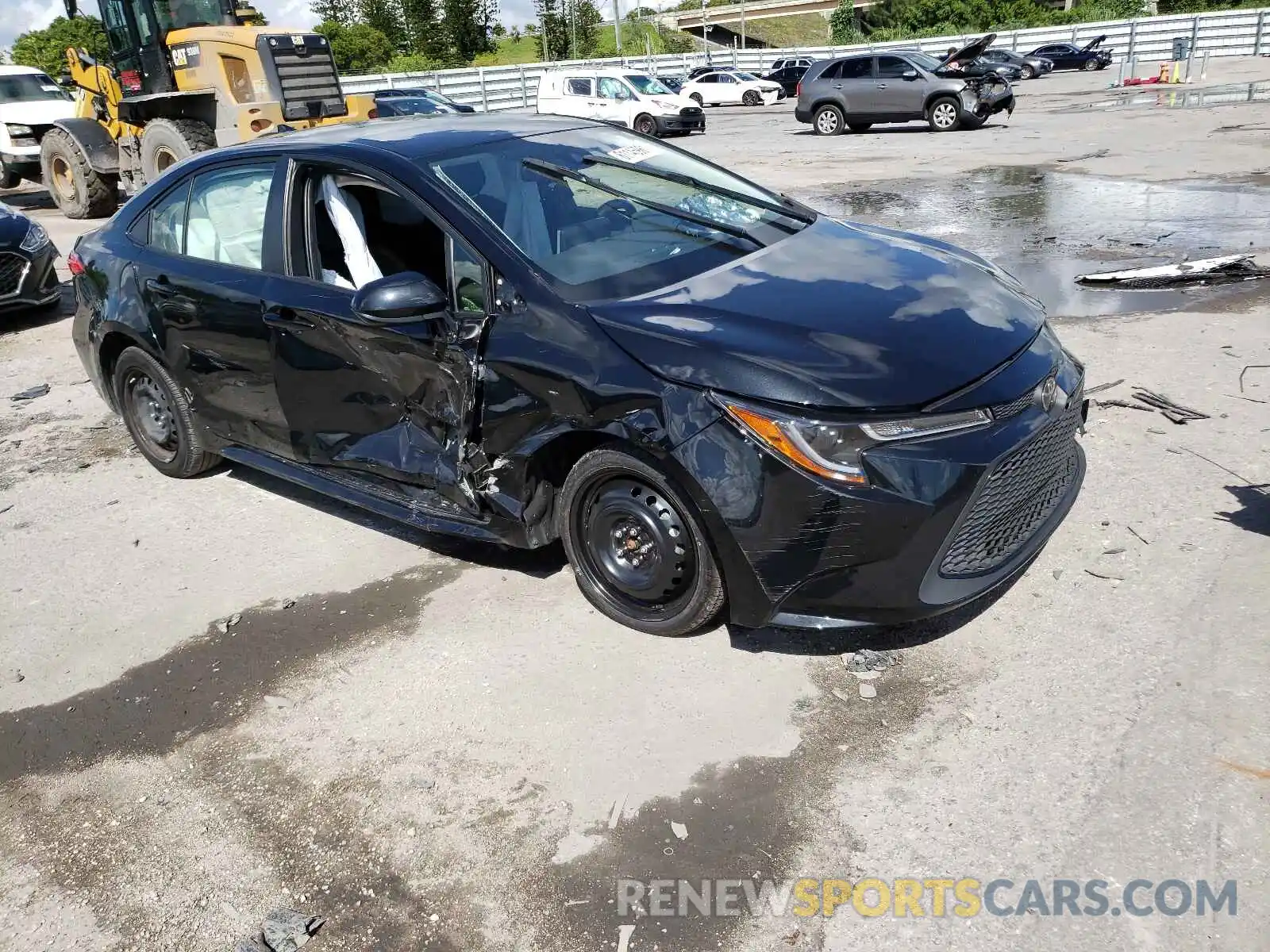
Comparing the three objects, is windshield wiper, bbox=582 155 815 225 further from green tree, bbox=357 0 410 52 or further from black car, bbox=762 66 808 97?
green tree, bbox=357 0 410 52

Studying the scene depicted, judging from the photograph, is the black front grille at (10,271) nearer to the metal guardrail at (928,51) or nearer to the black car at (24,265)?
the black car at (24,265)

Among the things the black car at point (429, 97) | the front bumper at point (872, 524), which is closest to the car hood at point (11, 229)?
the front bumper at point (872, 524)

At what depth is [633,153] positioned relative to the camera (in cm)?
471

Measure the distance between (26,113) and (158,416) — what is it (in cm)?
1496

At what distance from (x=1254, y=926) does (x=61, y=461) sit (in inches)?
234

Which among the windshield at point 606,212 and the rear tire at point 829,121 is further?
the rear tire at point 829,121

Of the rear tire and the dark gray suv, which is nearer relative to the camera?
the dark gray suv

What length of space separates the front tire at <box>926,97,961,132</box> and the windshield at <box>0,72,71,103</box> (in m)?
16.4

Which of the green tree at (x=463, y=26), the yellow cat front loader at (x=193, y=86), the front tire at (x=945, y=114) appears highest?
the green tree at (x=463, y=26)

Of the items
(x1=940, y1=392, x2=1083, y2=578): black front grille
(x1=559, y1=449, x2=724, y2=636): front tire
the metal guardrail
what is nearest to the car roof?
(x1=559, y1=449, x2=724, y2=636): front tire

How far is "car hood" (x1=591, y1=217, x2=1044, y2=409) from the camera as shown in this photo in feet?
10.4

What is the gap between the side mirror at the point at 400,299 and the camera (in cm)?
367

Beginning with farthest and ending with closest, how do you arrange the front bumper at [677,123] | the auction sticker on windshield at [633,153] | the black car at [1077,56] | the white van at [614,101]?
the black car at [1077,56] → the white van at [614,101] → the front bumper at [677,123] → the auction sticker on windshield at [633,153]

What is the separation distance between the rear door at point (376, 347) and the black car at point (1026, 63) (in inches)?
1566
